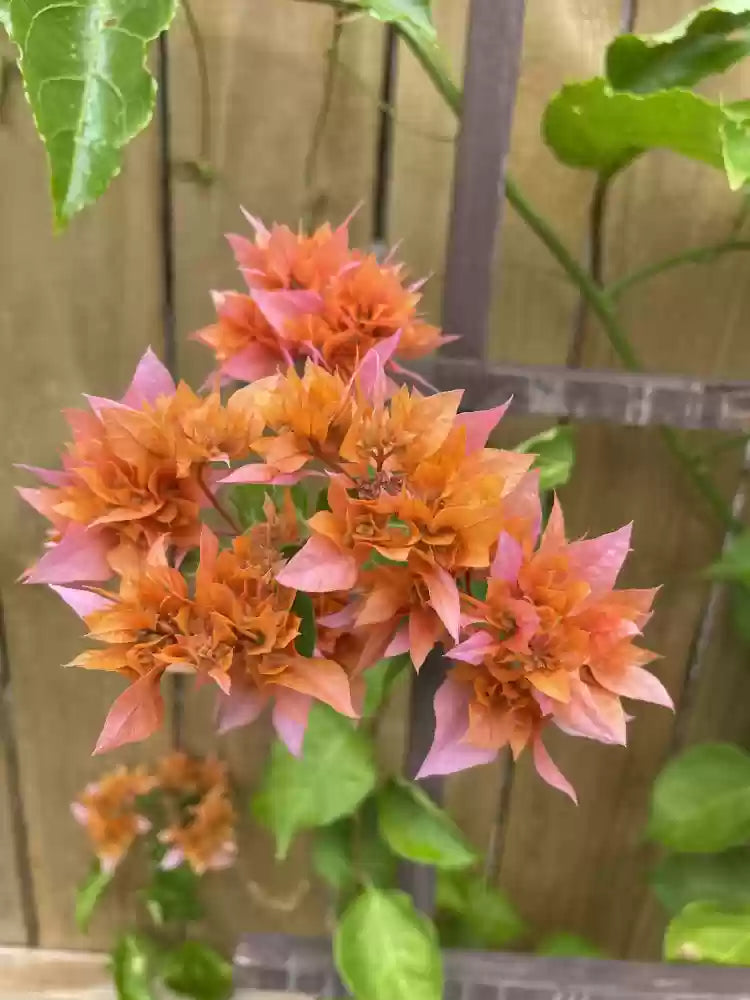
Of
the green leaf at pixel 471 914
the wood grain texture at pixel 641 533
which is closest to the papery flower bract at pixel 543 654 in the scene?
the wood grain texture at pixel 641 533

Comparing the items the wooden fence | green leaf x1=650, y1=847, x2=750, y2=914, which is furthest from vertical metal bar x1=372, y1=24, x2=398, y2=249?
green leaf x1=650, y1=847, x2=750, y2=914

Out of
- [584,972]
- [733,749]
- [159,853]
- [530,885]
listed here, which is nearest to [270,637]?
[584,972]

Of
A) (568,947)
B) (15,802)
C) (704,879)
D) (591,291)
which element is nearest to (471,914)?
(568,947)

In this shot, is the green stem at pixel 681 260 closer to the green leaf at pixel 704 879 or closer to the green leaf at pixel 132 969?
the green leaf at pixel 704 879

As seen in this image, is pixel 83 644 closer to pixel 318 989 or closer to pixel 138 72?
pixel 318 989

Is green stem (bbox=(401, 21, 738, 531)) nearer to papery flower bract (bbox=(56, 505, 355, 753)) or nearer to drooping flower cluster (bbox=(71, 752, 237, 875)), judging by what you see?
papery flower bract (bbox=(56, 505, 355, 753))

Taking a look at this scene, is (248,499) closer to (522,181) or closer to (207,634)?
(207,634)
